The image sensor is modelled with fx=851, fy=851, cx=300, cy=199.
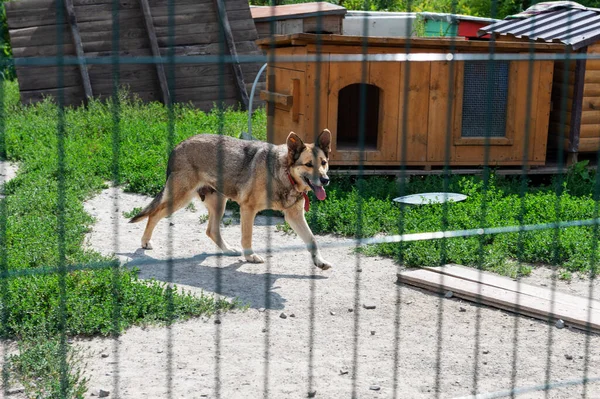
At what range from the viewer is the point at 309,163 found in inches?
241

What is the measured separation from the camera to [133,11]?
1283 centimetres

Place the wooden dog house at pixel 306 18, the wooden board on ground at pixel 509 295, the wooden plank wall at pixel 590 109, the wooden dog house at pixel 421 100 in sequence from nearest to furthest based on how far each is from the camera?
1. the wooden board on ground at pixel 509 295
2. the wooden dog house at pixel 421 100
3. the wooden plank wall at pixel 590 109
4. the wooden dog house at pixel 306 18

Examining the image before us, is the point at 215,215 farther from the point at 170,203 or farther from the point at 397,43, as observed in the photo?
the point at 397,43

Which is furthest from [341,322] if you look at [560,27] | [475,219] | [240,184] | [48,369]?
[560,27]

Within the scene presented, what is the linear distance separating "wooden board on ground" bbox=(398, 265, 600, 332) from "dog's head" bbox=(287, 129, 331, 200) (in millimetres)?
877

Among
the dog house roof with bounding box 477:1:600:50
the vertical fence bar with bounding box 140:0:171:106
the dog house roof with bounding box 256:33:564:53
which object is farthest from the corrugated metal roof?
the vertical fence bar with bounding box 140:0:171:106

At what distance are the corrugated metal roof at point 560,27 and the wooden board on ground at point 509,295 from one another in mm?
3130

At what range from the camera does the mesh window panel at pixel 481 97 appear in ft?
27.9

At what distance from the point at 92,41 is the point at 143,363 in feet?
29.6

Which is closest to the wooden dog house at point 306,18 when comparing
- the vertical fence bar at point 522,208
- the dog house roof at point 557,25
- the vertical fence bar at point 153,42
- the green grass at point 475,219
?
the vertical fence bar at point 153,42

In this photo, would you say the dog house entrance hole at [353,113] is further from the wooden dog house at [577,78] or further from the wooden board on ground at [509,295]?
the wooden board on ground at [509,295]

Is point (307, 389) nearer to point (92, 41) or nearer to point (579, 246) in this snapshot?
point (579, 246)

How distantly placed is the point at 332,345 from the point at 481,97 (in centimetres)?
449

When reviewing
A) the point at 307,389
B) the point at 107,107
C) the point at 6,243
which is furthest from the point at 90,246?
the point at 107,107
